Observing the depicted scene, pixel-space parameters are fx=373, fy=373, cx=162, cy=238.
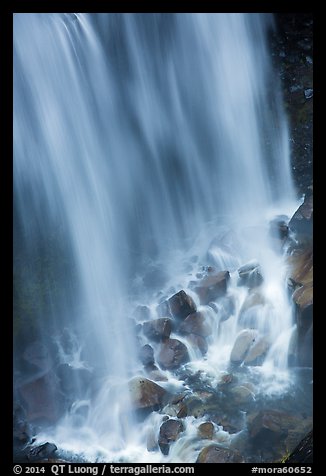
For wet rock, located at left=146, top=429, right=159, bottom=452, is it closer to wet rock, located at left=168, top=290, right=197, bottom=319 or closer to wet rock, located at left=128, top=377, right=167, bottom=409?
wet rock, located at left=128, top=377, right=167, bottom=409

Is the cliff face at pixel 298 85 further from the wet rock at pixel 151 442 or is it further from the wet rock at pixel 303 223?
the wet rock at pixel 151 442

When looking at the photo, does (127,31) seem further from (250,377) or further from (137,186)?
(250,377)

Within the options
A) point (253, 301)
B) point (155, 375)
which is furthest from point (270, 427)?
point (253, 301)

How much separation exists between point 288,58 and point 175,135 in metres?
4.60

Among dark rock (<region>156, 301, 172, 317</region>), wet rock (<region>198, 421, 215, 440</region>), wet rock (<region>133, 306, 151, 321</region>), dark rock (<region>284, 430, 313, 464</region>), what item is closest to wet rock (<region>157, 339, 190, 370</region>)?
dark rock (<region>156, 301, 172, 317</region>)

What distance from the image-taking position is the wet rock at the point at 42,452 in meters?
7.06

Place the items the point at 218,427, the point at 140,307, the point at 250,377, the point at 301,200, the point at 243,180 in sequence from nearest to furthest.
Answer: the point at 218,427, the point at 250,377, the point at 140,307, the point at 301,200, the point at 243,180

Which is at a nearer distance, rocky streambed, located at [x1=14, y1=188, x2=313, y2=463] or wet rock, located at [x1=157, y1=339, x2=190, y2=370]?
rocky streambed, located at [x1=14, y1=188, x2=313, y2=463]

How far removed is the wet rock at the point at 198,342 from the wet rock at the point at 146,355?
92 cm

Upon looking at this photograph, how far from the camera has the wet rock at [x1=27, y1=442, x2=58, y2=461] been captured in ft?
23.2

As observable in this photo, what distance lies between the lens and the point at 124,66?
10.6 meters

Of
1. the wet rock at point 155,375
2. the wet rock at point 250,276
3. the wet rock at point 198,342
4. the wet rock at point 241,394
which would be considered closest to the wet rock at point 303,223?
the wet rock at point 250,276

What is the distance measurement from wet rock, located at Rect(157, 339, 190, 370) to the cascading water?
0.38 m
